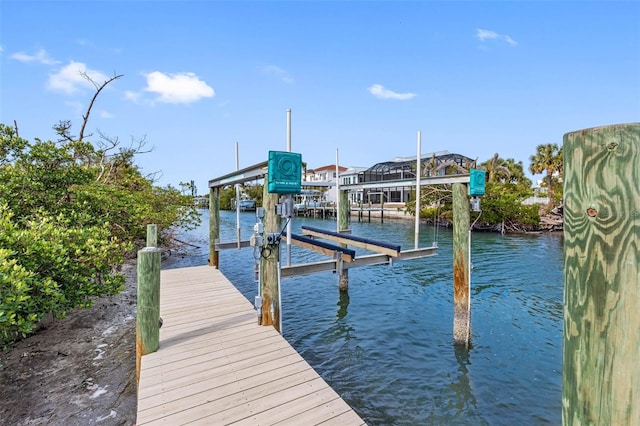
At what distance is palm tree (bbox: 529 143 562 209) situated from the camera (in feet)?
106

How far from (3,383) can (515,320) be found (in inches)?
441

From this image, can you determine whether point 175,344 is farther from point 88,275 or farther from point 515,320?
point 515,320

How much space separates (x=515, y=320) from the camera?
916 cm

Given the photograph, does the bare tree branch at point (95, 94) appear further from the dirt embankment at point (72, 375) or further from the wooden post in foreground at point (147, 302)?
the wooden post in foreground at point (147, 302)

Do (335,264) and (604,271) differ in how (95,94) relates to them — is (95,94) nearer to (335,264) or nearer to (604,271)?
(335,264)

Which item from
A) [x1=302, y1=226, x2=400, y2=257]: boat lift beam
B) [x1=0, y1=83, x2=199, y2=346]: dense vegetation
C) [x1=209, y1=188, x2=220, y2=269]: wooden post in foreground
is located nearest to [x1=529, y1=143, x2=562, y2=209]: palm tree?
[x1=302, y1=226, x2=400, y2=257]: boat lift beam

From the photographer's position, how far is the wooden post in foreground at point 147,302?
Result: 187 inches

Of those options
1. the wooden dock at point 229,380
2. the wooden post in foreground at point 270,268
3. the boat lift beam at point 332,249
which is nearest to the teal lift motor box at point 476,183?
the boat lift beam at point 332,249

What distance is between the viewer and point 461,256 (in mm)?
7176

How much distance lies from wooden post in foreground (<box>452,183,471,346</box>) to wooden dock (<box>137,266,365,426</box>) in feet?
13.9

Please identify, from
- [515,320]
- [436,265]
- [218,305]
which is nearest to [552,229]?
[436,265]

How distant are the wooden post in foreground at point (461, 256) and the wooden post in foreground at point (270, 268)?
3.97 meters

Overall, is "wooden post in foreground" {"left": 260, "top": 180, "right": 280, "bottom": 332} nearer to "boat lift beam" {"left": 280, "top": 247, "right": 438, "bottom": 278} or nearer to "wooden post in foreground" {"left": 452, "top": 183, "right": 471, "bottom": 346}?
"boat lift beam" {"left": 280, "top": 247, "right": 438, "bottom": 278}

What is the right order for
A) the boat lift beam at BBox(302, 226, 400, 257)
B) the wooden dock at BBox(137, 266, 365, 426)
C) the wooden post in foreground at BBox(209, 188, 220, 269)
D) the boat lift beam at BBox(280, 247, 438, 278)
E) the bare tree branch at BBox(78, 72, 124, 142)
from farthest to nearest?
the bare tree branch at BBox(78, 72, 124, 142)
the wooden post in foreground at BBox(209, 188, 220, 269)
the boat lift beam at BBox(302, 226, 400, 257)
the boat lift beam at BBox(280, 247, 438, 278)
the wooden dock at BBox(137, 266, 365, 426)
